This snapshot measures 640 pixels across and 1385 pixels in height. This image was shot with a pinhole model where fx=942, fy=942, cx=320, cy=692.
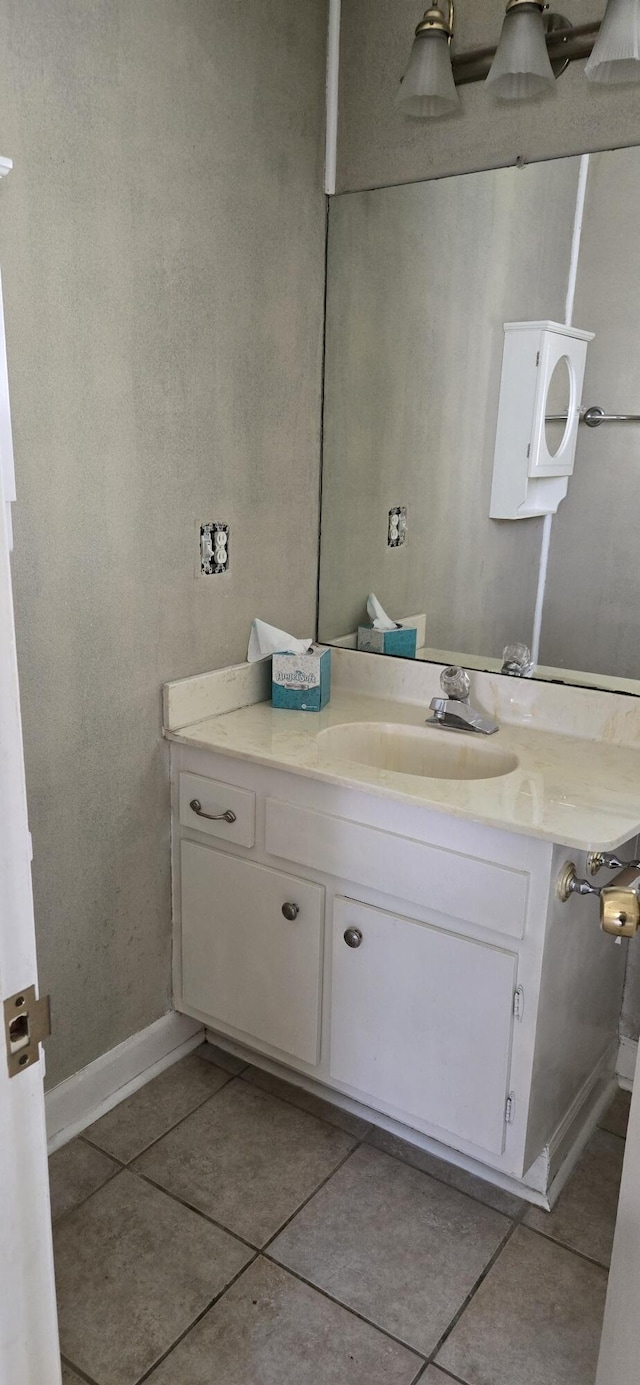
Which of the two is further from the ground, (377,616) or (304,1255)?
(377,616)

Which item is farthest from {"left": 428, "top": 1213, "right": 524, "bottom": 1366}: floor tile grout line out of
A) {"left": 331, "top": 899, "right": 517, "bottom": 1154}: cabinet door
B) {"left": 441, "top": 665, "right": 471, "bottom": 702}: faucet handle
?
{"left": 441, "top": 665, "right": 471, "bottom": 702}: faucet handle

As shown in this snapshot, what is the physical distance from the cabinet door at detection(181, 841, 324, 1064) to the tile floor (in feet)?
0.67

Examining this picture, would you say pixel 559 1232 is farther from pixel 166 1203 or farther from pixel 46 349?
pixel 46 349

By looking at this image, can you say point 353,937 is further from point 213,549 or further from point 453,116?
point 453,116

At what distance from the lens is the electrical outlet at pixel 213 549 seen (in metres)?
2.02

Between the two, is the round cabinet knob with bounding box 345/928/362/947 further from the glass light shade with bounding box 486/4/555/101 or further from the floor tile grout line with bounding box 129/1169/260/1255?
the glass light shade with bounding box 486/4/555/101

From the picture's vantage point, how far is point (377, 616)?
2.32 metres

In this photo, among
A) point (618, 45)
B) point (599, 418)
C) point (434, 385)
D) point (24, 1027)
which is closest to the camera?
point (24, 1027)

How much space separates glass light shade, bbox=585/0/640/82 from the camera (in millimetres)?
1652

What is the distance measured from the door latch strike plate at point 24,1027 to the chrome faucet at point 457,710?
133 cm

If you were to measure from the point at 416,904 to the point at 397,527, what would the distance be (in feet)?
3.12

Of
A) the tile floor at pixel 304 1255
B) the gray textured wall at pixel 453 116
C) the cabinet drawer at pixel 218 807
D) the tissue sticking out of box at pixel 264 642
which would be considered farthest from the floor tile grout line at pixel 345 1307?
the gray textured wall at pixel 453 116

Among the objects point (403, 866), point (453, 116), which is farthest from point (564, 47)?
point (403, 866)

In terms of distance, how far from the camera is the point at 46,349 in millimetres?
1609
